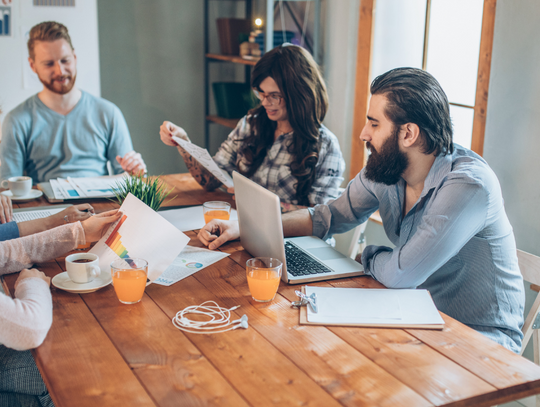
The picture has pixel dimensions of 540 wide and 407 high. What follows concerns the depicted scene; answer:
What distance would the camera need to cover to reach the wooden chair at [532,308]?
1470 millimetres

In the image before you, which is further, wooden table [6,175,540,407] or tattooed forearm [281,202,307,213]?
tattooed forearm [281,202,307,213]

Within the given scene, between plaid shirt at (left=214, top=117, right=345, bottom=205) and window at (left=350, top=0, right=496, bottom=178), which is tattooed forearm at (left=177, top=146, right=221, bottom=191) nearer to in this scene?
plaid shirt at (left=214, top=117, right=345, bottom=205)

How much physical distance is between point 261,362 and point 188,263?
0.53 meters

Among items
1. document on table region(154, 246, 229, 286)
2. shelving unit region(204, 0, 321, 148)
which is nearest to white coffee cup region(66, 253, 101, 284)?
document on table region(154, 246, 229, 286)

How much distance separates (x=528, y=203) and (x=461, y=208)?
87 cm

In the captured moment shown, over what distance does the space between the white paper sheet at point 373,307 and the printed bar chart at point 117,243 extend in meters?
0.48

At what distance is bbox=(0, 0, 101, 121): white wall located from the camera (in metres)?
2.96

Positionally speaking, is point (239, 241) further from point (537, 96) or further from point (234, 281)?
point (537, 96)

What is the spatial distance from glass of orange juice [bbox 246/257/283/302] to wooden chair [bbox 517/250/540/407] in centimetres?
76

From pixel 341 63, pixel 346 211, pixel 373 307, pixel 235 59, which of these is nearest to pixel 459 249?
pixel 373 307

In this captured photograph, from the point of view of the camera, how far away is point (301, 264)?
141 cm

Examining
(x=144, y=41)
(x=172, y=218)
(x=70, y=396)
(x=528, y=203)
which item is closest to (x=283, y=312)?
(x=70, y=396)

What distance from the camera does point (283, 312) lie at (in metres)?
1.16

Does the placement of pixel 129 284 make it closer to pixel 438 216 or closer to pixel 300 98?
pixel 438 216
